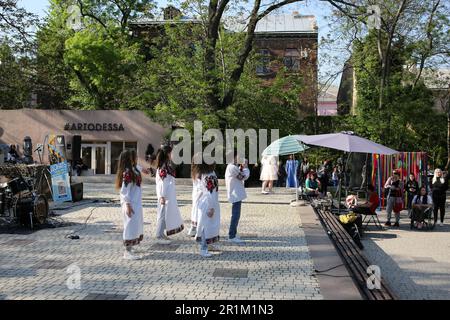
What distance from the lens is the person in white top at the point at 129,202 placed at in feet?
25.7

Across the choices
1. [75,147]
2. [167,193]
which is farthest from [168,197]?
[75,147]

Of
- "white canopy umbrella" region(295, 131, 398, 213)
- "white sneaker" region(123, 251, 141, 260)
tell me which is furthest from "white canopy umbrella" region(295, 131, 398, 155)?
"white sneaker" region(123, 251, 141, 260)

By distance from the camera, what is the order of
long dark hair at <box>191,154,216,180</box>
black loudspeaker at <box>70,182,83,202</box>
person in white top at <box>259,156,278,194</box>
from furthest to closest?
1. person in white top at <box>259,156,278,194</box>
2. black loudspeaker at <box>70,182,83,202</box>
3. long dark hair at <box>191,154,216,180</box>

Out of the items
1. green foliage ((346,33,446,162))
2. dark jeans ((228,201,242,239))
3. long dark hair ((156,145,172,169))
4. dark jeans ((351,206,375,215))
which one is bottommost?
dark jeans ((351,206,375,215))

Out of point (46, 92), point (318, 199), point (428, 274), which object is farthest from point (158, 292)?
point (46, 92)

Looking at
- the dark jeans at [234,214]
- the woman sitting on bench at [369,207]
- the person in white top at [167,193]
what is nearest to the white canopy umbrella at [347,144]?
the woman sitting on bench at [369,207]

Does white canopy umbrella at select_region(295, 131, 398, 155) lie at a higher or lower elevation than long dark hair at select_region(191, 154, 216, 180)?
higher

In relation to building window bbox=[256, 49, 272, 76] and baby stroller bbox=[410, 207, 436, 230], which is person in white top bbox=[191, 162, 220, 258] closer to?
baby stroller bbox=[410, 207, 436, 230]

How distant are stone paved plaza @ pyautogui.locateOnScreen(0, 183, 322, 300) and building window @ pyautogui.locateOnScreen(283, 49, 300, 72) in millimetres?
24923

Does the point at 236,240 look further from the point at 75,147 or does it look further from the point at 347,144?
the point at 75,147

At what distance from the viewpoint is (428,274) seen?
321 inches

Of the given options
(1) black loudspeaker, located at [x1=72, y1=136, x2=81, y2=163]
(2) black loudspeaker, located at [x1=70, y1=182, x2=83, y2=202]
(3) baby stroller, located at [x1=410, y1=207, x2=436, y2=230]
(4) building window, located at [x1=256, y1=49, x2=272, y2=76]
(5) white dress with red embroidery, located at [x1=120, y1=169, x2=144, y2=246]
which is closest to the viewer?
(5) white dress with red embroidery, located at [x1=120, y1=169, x2=144, y2=246]

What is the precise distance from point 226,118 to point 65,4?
18.0m

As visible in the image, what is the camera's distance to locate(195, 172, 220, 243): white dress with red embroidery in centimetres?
814
